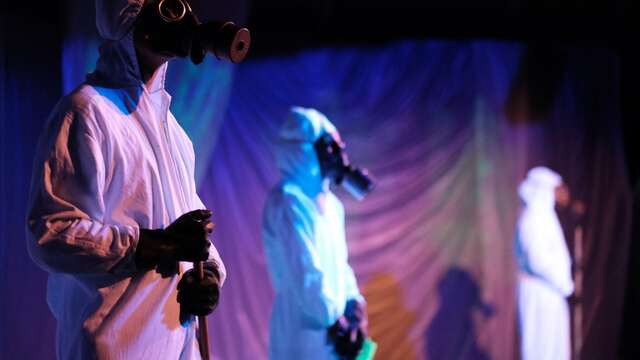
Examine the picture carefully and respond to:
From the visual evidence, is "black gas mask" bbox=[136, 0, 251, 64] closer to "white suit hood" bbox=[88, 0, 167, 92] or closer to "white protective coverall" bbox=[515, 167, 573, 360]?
"white suit hood" bbox=[88, 0, 167, 92]

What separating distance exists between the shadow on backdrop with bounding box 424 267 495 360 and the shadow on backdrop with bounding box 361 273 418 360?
14 centimetres

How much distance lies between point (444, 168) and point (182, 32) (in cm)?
362

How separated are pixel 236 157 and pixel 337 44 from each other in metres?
1.03

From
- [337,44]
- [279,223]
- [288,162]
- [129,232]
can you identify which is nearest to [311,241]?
[279,223]

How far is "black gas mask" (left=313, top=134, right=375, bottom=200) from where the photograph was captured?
330cm

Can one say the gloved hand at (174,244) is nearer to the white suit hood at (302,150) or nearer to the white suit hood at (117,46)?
the white suit hood at (117,46)

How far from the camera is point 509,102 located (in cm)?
510

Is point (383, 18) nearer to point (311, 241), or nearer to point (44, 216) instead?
point (311, 241)

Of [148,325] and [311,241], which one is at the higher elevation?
[148,325]

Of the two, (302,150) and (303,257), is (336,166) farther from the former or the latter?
(303,257)

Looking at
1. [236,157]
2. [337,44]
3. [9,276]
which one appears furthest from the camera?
[337,44]

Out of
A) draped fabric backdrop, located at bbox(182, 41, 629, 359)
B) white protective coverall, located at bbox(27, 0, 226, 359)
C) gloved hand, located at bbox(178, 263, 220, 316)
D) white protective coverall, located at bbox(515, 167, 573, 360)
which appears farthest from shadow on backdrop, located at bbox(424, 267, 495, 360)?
gloved hand, located at bbox(178, 263, 220, 316)

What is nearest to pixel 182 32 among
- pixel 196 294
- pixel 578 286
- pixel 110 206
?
pixel 110 206

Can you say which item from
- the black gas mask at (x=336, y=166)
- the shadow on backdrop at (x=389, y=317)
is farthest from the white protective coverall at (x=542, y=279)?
the black gas mask at (x=336, y=166)
